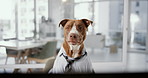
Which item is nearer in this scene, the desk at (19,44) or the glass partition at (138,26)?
the desk at (19,44)

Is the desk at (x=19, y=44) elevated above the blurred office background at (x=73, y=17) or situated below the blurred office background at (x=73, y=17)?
below

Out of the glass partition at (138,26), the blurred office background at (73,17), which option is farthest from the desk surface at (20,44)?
the glass partition at (138,26)

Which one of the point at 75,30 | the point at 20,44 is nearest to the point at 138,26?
the point at 20,44

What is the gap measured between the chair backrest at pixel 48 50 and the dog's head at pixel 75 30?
138cm

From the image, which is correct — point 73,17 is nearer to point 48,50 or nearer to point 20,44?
point 48,50

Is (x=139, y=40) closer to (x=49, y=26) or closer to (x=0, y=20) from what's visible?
(x=49, y=26)

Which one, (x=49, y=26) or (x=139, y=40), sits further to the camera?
(x=139, y=40)

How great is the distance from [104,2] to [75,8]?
75 centimetres

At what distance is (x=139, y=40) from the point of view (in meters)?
6.38

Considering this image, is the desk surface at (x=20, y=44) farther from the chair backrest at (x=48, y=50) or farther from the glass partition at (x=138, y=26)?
the glass partition at (x=138, y=26)

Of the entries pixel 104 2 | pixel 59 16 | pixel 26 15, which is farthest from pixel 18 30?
pixel 104 2

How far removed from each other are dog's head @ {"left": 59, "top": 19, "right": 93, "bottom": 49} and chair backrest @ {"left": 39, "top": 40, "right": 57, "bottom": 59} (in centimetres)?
138

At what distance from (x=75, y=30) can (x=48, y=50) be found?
154 centimetres

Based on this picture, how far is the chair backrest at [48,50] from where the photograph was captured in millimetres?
3324
